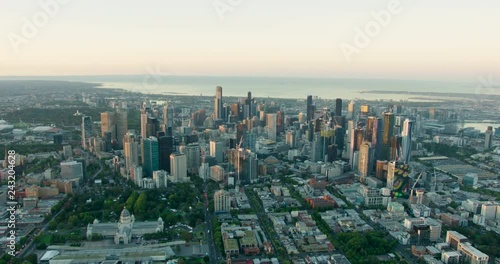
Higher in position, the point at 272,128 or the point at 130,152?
the point at 272,128

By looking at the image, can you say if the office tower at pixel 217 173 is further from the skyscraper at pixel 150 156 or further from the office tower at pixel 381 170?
the office tower at pixel 381 170

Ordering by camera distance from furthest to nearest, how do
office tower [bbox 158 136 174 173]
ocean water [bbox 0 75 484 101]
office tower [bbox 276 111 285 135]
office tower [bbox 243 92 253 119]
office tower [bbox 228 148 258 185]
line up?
ocean water [bbox 0 75 484 101], office tower [bbox 243 92 253 119], office tower [bbox 276 111 285 135], office tower [bbox 158 136 174 173], office tower [bbox 228 148 258 185]

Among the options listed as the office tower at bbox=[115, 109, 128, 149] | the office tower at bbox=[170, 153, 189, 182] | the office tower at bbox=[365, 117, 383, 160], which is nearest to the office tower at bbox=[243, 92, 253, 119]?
the office tower at bbox=[115, 109, 128, 149]

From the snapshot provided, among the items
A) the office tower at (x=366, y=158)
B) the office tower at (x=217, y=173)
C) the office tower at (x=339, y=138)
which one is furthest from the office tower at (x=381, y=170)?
the office tower at (x=217, y=173)

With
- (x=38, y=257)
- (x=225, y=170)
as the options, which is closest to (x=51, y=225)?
(x=38, y=257)

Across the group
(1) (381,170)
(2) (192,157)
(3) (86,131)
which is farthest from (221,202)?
(3) (86,131)

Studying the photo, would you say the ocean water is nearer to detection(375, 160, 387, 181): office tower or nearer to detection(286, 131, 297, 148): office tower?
detection(286, 131, 297, 148): office tower

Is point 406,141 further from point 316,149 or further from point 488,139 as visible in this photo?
point 488,139
